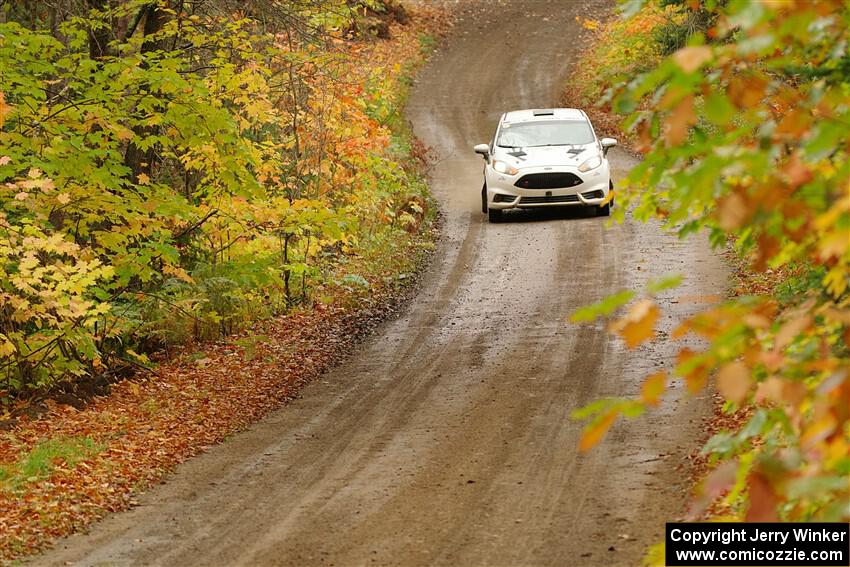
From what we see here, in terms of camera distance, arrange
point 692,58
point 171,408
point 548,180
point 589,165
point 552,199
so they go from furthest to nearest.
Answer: point 552,199 → point 548,180 → point 589,165 → point 171,408 → point 692,58

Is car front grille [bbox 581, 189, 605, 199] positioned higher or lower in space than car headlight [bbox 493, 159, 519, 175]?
lower

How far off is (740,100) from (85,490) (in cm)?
678

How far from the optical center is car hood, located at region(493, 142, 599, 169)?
18.9 m

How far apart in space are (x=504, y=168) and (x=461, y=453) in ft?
35.9

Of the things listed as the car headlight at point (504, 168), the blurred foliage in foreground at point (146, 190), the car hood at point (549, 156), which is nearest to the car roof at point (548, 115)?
the car hood at point (549, 156)

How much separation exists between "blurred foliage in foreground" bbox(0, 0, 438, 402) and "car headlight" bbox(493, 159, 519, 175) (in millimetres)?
3218

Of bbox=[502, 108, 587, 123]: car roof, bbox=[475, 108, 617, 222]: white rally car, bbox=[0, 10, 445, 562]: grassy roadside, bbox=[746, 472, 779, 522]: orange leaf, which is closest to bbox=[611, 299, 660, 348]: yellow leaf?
bbox=[746, 472, 779, 522]: orange leaf

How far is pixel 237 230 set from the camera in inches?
503

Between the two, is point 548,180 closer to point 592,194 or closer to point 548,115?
point 592,194

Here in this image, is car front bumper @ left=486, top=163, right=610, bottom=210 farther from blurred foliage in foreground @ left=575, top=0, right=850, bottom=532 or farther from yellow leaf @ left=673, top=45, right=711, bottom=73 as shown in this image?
yellow leaf @ left=673, top=45, right=711, bottom=73

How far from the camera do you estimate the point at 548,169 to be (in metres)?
18.9

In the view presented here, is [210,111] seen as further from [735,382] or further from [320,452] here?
[735,382]


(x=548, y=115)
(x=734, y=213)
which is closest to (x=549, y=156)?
(x=548, y=115)

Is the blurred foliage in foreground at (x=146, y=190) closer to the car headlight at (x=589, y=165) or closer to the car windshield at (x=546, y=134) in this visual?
the car windshield at (x=546, y=134)
